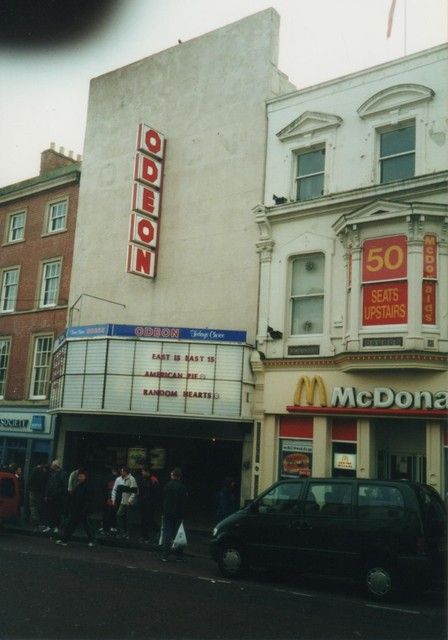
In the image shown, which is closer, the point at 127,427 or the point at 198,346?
the point at 198,346

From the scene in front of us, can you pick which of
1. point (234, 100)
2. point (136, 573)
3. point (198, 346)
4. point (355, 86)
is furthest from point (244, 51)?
point (136, 573)

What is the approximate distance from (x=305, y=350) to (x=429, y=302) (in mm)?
3746

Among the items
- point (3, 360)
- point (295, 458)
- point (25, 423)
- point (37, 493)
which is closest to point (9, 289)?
point (3, 360)

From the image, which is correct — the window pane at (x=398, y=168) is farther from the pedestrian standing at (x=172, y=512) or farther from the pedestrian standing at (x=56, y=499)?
the pedestrian standing at (x=56, y=499)

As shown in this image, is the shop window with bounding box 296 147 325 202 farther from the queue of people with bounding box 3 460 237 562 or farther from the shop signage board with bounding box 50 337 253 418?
the queue of people with bounding box 3 460 237 562

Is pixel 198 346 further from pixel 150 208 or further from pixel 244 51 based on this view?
pixel 244 51

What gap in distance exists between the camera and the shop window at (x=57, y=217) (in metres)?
26.6

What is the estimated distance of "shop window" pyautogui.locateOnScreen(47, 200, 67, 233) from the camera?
2664 centimetres

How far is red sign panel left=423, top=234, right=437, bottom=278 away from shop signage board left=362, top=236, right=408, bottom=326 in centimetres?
49

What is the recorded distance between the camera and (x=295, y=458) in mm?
18703

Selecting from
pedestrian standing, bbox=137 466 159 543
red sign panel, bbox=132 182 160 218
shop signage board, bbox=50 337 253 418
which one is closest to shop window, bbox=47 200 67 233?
red sign panel, bbox=132 182 160 218

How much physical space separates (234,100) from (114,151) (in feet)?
18.2

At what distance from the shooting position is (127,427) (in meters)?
21.9

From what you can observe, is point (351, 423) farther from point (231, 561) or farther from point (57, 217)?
point (57, 217)
